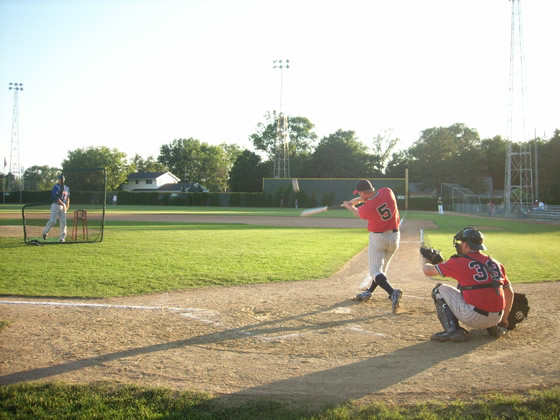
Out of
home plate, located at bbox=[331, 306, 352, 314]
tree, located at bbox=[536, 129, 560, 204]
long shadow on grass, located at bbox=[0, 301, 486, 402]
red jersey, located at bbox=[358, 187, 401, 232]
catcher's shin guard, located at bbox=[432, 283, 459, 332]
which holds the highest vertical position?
tree, located at bbox=[536, 129, 560, 204]

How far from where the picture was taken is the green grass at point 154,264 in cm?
808

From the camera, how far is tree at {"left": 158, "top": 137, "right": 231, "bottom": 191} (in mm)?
110250

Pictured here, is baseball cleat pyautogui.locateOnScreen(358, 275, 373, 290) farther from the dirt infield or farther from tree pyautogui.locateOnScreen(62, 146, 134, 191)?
tree pyautogui.locateOnScreen(62, 146, 134, 191)

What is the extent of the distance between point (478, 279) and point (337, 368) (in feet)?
6.61

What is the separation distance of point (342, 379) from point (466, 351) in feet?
5.63

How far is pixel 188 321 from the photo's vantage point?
5.97 m

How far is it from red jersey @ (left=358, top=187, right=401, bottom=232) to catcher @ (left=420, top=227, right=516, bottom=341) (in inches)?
62.9

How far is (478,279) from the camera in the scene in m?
Answer: 4.90

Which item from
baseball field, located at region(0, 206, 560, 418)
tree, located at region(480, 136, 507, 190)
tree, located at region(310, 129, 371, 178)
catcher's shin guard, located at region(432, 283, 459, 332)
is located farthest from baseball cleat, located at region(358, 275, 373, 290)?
tree, located at region(480, 136, 507, 190)

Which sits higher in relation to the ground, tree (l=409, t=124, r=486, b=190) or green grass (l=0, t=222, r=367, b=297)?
tree (l=409, t=124, r=486, b=190)

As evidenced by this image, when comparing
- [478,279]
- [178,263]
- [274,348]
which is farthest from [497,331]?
[178,263]

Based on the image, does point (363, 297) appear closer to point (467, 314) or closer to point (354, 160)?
point (467, 314)

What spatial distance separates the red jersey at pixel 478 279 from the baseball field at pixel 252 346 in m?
0.52

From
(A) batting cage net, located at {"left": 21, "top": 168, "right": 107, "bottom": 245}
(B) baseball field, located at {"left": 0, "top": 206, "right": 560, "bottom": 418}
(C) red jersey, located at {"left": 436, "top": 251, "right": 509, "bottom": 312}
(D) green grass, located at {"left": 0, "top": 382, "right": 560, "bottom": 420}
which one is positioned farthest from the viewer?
(A) batting cage net, located at {"left": 21, "top": 168, "right": 107, "bottom": 245}
